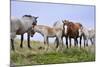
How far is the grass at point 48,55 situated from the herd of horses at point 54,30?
6 centimetres

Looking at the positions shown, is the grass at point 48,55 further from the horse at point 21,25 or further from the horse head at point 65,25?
the horse head at point 65,25

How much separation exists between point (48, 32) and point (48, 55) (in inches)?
10.8

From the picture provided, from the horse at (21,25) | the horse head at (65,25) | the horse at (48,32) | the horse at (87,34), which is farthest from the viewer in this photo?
the horse at (87,34)

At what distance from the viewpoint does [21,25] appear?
2.35 meters

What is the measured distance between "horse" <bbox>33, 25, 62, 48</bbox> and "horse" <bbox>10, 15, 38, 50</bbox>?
74 millimetres

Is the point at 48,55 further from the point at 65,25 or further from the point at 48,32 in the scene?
the point at 65,25

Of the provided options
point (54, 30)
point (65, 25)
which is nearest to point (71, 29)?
point (65, 25)

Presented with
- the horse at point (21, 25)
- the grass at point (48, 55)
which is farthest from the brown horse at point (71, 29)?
the horse at point (21, 25)

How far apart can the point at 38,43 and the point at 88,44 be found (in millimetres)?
684

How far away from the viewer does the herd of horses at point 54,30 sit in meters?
2.32

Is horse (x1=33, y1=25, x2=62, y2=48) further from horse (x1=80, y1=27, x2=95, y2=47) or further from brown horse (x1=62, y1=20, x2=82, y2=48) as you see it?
horse (x1=80, y1=27, x2=95, y2=47)
